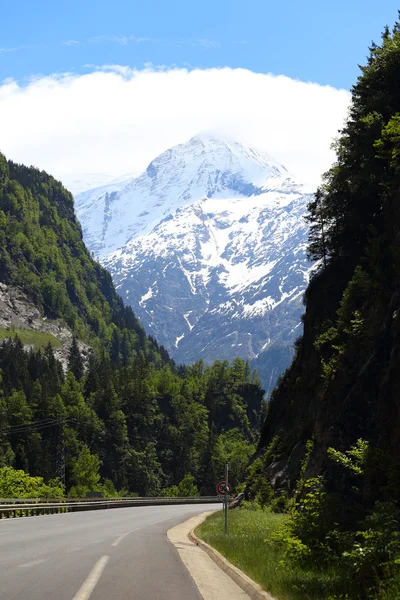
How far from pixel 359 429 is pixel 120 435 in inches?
6034

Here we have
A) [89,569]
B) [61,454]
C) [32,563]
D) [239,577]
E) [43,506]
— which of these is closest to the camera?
[239,577]

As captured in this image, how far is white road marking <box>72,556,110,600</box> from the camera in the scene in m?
13.4

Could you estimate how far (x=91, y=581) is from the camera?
50.2ft

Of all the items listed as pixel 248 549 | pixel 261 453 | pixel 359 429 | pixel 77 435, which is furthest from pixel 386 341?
pixel 77 435

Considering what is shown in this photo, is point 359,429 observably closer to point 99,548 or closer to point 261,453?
point 99,548

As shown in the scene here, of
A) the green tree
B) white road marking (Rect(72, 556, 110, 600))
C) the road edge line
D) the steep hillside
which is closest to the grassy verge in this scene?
the road edge line

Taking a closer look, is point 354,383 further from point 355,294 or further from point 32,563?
point 355,294

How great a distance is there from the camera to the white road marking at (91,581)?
44.1 feet

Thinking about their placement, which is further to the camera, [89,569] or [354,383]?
[354,383]

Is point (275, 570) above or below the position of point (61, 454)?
below

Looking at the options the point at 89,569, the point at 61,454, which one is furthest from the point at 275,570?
the point at 61,454

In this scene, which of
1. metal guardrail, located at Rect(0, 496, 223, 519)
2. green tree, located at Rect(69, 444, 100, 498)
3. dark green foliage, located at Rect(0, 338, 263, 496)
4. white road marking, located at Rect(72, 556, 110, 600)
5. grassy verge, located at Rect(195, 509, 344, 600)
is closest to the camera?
grassy verge, located at Rect(195, 509, 344, 600)

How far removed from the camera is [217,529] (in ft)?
108

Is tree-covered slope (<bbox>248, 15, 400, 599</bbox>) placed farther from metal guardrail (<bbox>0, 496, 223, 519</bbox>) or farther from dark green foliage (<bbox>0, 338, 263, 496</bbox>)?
dark green foliage (<bbox>0, 338, 263, 496</bbox>)
